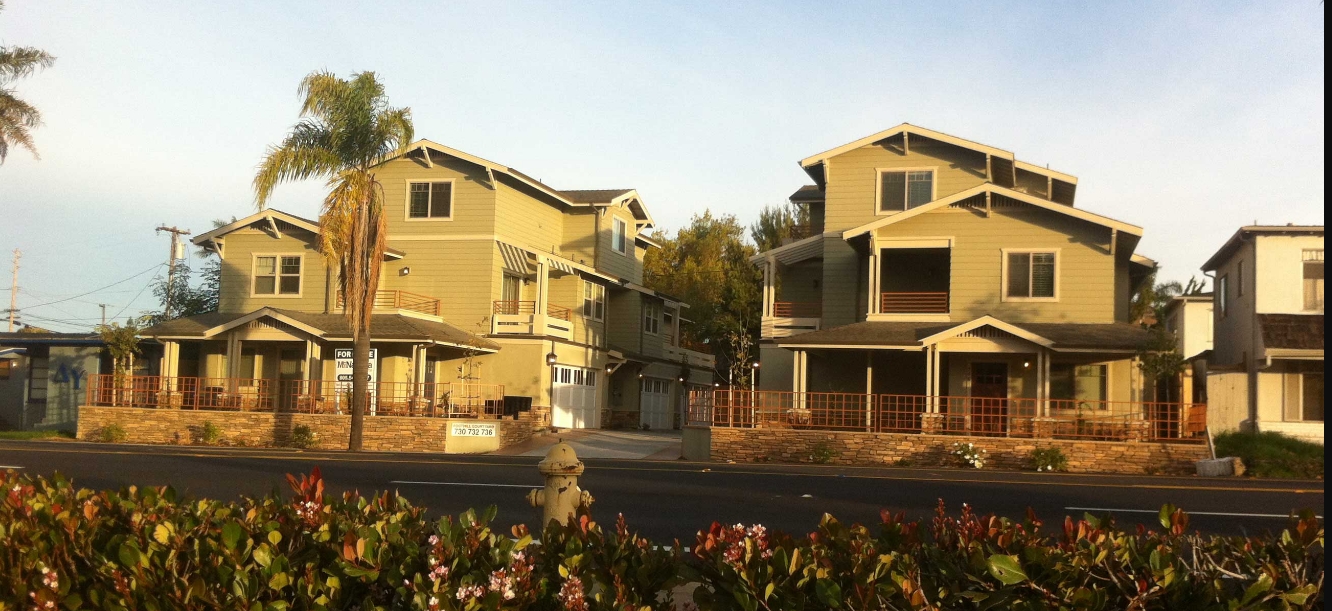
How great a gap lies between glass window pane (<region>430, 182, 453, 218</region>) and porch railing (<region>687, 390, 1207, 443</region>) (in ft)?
42.4

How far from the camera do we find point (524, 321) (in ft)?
127

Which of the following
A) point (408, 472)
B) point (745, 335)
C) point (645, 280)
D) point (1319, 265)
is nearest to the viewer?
point (408, 472)

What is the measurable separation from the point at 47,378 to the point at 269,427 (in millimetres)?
13567

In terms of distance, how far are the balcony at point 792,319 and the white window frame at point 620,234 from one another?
10.7m

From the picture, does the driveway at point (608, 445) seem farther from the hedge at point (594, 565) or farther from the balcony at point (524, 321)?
the hedge at point (594, 565)

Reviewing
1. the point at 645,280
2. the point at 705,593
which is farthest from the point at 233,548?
the point at 645,280

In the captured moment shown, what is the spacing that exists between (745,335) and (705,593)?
133 feet

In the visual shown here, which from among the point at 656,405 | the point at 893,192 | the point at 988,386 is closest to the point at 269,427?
the point at 656,405

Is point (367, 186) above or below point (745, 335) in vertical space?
above

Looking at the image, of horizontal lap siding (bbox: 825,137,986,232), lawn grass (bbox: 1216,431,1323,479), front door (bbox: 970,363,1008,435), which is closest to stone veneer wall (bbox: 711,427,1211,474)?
lawn grass (bbox: 1216,431,1323,479)

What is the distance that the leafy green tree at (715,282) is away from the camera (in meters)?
46.9

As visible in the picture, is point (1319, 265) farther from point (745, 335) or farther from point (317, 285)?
point (317, 285)

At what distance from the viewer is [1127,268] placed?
31.2m

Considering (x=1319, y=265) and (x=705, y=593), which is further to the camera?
(x=1319, y=265)
